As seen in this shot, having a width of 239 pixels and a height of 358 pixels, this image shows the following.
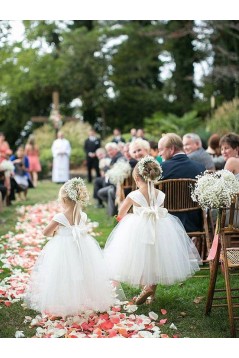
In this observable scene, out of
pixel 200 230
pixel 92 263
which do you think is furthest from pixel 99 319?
pixel 200 230

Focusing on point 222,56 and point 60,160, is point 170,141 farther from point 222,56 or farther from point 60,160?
point 222,56

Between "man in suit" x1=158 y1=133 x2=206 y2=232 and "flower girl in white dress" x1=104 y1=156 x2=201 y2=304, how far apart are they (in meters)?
1.06

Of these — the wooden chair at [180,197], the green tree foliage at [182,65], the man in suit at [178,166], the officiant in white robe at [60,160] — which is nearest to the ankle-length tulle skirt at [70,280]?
the wooden chair at [180,197]

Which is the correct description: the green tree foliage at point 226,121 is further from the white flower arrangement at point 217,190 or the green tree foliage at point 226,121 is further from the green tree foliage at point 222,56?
the white flower arrangement at point 217,190

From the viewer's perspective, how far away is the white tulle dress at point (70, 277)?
174 inches

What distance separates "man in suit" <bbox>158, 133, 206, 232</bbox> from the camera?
19.7 feet

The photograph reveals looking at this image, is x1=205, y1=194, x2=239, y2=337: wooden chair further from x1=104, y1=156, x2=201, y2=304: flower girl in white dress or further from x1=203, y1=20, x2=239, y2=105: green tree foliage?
x1=203, y1=20, x2=239, y2=105: green tree foliage

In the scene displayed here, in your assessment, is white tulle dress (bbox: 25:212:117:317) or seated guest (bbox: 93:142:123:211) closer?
white tulle dress (bbox: 25:212:117:317)

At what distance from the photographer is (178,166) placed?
6.03 m

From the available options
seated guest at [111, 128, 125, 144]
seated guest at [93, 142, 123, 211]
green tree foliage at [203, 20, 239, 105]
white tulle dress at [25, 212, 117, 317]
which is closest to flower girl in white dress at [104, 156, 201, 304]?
white tulle dress at [25, 212, 117, 317]

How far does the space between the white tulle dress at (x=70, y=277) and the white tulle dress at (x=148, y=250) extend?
181 millimetres

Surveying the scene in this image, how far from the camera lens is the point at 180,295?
5172 mm

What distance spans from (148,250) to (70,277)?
71cm
